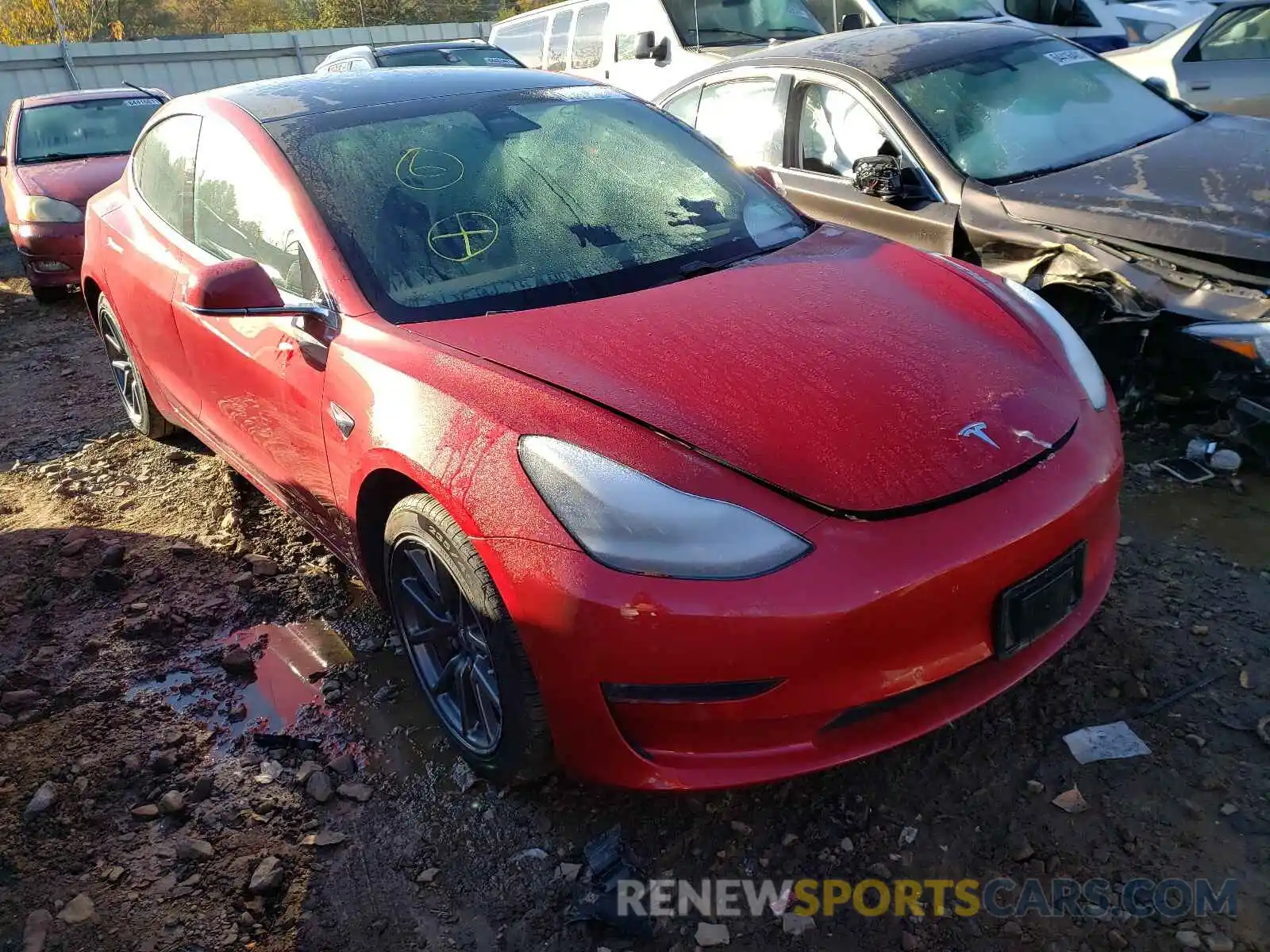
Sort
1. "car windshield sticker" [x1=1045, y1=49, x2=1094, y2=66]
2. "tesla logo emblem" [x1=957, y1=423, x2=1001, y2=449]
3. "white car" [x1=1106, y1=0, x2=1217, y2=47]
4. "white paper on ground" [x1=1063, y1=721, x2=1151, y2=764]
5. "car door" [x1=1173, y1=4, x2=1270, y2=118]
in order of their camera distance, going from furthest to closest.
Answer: "white car" [x1=1106, y1=0, x2=1217, y2=47] < "car door" [x1=1173, y1=4, x2=1270, y2=118] < "car windshield sticker" [x1=1045, y1=49, x2=1094, y2=66] < "white paper on ground" [x1=1063, y1=721, x2=1151, y2=764] < "tesla logo emblem" [x1=957, y1=423, x2=1001, y2=449]

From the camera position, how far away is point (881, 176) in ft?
13.9

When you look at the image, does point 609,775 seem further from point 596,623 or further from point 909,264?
point 909,264

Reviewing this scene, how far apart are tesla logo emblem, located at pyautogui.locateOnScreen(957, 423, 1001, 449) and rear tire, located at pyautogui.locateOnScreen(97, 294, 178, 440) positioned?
3.61 meters

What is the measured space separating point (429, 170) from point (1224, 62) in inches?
265

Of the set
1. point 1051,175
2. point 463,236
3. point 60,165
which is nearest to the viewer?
point 463,236

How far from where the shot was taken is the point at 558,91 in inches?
133

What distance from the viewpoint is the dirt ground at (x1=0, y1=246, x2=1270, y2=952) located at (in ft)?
6.88

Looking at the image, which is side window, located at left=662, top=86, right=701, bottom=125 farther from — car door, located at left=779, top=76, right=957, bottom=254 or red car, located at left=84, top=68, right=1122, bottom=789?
red car, located at left=84, top=68, right=1122, bottom=789

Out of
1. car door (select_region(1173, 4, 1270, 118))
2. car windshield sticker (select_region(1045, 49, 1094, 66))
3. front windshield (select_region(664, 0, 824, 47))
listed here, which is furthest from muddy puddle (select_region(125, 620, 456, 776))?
car door (select_region(1173, 4, 1270, 118))

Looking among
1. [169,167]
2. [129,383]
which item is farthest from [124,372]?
[169,167]

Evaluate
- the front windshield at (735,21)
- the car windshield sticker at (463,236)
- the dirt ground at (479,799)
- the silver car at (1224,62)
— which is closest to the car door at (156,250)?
the dirt ground at (479,799)

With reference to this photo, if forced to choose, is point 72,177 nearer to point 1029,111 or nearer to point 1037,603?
point 1029,111

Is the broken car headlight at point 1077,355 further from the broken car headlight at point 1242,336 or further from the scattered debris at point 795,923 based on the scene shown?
the scattered debris at point 795,923

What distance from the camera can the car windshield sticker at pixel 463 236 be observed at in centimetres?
271
